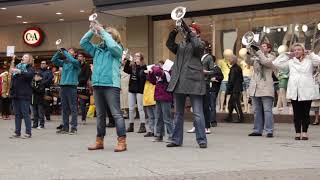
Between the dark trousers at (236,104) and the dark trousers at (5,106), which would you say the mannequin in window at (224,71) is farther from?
the dark trousers at (5,106)

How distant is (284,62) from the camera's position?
11.0 meters

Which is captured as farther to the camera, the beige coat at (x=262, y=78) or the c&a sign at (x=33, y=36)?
the c&a sign at (x=33, y=36)

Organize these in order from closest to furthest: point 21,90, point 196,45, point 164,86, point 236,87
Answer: point 196,45 < point 164,86 < point 21,90 < point 236,87

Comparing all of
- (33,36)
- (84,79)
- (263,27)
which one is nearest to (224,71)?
(263,27)

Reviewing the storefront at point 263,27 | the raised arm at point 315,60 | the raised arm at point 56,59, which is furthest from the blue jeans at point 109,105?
the storefront at point 263,27

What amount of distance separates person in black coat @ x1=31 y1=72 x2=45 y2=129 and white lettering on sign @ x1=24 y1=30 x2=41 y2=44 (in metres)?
9.76

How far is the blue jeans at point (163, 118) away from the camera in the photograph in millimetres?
10141

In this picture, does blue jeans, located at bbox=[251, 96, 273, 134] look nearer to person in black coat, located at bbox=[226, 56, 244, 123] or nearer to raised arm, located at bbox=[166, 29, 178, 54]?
raised arm, located at bbox=[166, 29, 178, 54]

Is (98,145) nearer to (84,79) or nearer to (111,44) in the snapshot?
(111,44)

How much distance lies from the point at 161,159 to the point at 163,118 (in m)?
2.34

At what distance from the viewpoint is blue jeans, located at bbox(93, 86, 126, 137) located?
8.67 meters

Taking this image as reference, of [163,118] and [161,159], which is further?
[163,118]

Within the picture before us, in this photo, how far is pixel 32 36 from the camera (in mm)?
23859

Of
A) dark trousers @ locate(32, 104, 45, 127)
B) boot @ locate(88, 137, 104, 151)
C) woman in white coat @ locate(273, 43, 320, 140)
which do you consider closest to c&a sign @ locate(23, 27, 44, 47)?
dark trousers @ locate(32, 104, 45, 127)
